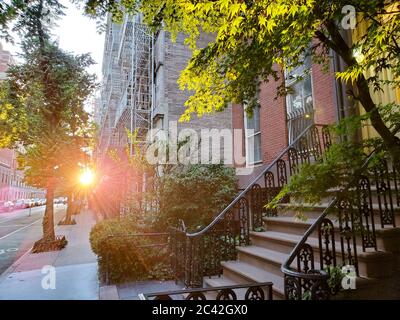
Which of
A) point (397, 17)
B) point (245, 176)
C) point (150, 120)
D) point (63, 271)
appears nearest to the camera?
point (397, 17)

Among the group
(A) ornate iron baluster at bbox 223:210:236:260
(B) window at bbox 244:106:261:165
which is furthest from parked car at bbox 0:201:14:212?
(A) ornate iron baluster at bbox 223:210:236:260

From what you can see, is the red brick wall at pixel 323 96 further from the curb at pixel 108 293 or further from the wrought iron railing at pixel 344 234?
the curb at pixel 108 293

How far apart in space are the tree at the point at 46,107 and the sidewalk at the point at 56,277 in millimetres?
1568

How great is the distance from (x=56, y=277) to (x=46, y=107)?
7404 millimetres

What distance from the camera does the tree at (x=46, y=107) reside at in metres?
11.1

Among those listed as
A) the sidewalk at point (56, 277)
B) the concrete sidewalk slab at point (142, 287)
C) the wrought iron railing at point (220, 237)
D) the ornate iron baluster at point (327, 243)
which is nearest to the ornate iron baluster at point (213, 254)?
the wrought iron railing at point (220, 237)

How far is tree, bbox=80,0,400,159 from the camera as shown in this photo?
114 inches

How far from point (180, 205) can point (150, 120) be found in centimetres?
736

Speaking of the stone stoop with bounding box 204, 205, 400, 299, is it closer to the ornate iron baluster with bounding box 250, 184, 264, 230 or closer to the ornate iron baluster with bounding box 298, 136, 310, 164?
the ornate iron baluster with bounding box 250, 184, 264, 230

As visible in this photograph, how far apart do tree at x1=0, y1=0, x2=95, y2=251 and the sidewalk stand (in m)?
1.57

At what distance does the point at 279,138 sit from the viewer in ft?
28.0

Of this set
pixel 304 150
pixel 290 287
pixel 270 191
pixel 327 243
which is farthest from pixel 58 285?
pixel 304 150
